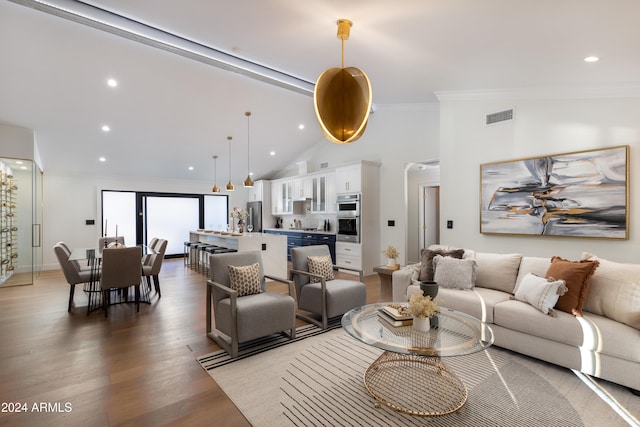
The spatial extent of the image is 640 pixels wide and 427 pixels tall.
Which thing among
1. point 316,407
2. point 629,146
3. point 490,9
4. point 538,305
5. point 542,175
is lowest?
point 316,407

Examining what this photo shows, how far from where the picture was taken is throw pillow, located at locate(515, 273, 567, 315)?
8.73 feet

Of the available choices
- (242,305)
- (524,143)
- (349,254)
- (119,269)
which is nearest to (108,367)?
(242,305)

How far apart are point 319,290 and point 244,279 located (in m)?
0.93

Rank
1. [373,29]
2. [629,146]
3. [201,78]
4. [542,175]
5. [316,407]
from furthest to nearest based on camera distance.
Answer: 1. [201,78]
2. [542,175]
3. [629,146]
4. [373,29]
5. [316,407]

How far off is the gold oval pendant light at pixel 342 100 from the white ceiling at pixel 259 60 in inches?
27.0

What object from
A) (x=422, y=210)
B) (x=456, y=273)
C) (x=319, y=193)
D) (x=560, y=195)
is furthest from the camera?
(x=422, y=210)

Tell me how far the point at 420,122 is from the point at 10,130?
740cm

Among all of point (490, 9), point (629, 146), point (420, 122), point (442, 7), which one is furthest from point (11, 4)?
point (629, 146)

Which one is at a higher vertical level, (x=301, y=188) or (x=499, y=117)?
(x=499, y=117)

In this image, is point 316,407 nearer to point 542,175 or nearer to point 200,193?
point 542,175

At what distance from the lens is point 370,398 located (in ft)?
7.43

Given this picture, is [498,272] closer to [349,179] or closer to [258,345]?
[258,345]

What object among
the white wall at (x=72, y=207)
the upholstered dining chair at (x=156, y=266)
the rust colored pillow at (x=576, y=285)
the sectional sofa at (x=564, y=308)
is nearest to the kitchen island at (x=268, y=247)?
the upholstered dining chair at (x=156, y=266)

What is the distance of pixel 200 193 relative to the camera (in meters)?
9.49
